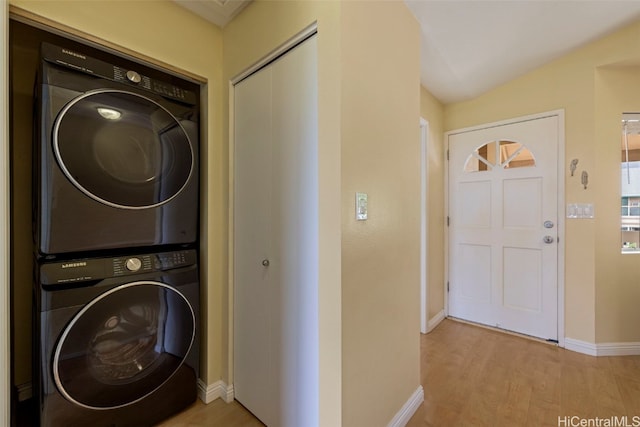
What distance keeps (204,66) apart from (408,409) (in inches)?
89.1

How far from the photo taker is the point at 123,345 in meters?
1.33

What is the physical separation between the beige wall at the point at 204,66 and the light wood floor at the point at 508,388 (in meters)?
0.55

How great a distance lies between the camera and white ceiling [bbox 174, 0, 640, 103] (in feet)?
5.40

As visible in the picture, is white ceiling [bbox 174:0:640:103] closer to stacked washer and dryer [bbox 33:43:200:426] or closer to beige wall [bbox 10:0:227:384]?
beige wall [bbox 10:0:227:384]

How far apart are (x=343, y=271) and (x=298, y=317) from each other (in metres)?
0.39

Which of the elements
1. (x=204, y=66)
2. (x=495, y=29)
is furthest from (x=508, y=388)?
(x=204, y=66)

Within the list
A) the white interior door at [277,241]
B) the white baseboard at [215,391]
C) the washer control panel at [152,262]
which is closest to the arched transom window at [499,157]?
the white interior door at [277,241]

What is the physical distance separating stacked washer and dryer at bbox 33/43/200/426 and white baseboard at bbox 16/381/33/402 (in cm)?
65

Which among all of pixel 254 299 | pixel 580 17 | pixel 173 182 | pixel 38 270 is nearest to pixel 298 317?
pixel 254 299

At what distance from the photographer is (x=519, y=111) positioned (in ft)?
8.43

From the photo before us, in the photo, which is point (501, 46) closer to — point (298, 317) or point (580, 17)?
point (580, 17)

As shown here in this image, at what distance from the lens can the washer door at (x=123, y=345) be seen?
47.5 inches

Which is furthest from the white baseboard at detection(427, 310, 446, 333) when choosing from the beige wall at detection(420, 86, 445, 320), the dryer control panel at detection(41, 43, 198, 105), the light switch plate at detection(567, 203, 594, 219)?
the dryer control panel at detection(41, 43, 198, 105)

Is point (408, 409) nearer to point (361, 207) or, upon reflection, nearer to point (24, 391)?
point (361, 207)
